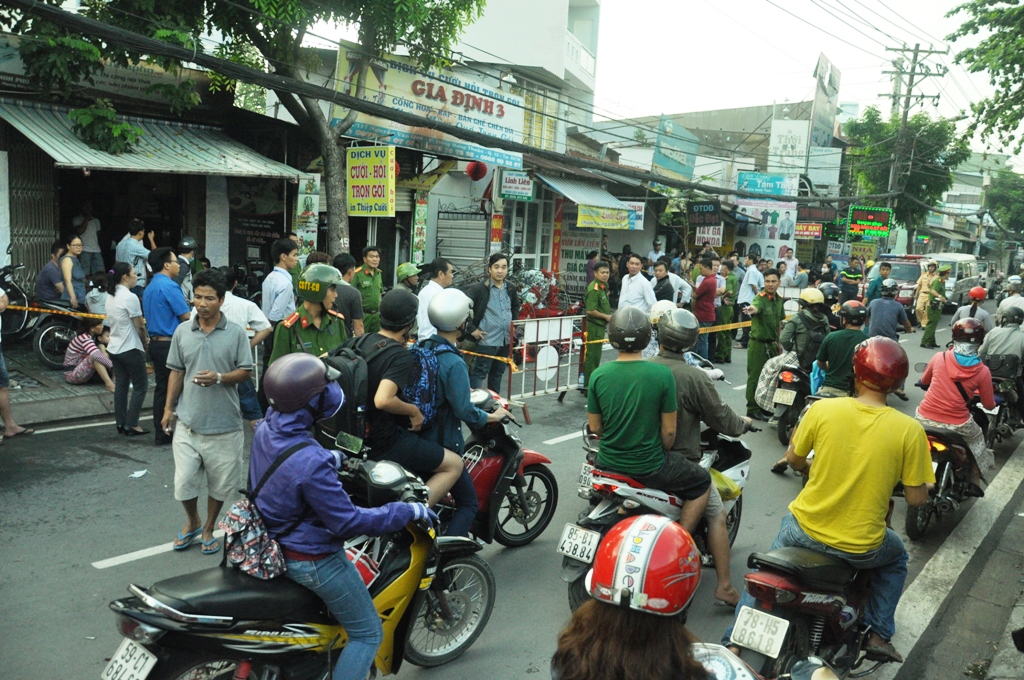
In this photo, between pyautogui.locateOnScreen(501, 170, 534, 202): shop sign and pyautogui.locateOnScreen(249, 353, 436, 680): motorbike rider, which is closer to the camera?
pyautogui.locateOnScreen(249, 353, 436, 680): motorbike rider

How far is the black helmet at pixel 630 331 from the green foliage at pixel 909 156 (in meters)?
31.8

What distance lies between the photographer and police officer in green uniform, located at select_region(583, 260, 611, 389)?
10164 millimetres

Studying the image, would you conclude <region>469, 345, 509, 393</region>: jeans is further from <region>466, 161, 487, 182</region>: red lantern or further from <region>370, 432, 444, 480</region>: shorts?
<region>466, 161, 487, 182</region>: red lantern

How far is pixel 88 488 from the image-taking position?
6.33 metres

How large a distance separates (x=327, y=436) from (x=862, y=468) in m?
2.51

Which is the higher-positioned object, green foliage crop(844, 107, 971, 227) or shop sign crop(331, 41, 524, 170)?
green foliage crop(844, 107, 971, 227)

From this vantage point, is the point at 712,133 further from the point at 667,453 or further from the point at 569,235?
the point at 667,453

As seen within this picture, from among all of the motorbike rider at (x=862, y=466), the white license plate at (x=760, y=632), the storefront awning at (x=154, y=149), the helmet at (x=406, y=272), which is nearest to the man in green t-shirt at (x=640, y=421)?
the motorbike rider at (x=862, y=466)

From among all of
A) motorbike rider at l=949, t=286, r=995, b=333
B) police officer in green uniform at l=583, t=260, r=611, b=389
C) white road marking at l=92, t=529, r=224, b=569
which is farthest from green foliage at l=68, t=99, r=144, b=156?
motorbike rider at l=949, t=286, r=995, b=333

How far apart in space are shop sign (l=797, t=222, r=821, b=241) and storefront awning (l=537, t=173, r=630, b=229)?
36.8 feet

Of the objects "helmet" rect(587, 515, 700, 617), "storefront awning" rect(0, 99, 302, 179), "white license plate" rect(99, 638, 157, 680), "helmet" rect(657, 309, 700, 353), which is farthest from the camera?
"storefront awning" rect(0, 99, 302, 179)

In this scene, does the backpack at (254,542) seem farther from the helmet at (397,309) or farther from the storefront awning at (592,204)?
the storefront awning at (592,204)

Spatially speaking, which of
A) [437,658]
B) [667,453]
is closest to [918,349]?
[667,453]

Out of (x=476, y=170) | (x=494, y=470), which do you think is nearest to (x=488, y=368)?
(x=494, y=470)
